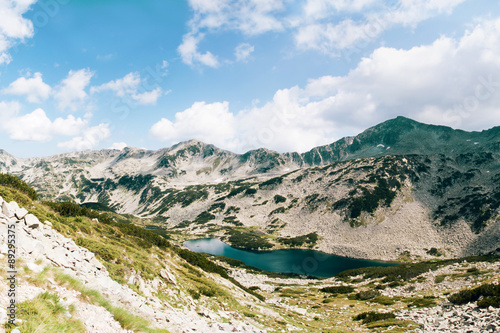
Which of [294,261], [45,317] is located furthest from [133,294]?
[294,261]

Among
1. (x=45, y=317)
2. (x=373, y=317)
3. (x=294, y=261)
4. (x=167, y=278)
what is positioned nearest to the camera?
(x=45, y=317)

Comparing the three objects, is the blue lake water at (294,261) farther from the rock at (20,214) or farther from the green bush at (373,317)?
the rock at (20,214)

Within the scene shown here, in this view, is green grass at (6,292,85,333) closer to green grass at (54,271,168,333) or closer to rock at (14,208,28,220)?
green grass at (54,271,168,333)

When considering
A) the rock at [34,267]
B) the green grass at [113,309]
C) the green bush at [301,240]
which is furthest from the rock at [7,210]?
the green bush at [301,240]

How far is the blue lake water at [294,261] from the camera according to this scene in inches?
4394

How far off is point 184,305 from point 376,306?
4111 centimetres

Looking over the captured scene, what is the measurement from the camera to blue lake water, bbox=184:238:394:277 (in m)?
112

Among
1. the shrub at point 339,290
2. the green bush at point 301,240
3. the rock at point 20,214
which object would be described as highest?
the rock at point 20,214

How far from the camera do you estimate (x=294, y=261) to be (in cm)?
12400

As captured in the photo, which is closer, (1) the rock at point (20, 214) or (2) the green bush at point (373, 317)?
(1) the rock at point (20, 214)

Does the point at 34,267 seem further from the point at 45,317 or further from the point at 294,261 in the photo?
the point at 294,261

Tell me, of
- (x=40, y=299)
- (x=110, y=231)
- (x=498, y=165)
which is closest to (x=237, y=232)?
(x=110, y=231)

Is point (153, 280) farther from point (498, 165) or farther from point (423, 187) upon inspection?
point (498, 165)

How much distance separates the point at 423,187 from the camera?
189000 mm
